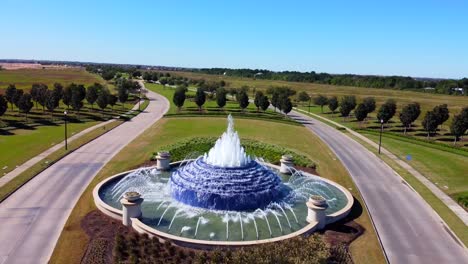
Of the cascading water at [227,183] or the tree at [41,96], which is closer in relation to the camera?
the cascading water at [227,183]

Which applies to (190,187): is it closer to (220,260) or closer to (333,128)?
(220,260)

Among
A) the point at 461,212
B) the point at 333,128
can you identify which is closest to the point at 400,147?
the point at 333,128

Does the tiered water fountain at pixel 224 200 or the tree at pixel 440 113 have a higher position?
the tree at pixel 440 113

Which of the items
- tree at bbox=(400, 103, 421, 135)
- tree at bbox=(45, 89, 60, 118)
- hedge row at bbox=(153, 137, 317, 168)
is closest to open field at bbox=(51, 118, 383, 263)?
hedge row at bbox=(153, 137, 317, 168)

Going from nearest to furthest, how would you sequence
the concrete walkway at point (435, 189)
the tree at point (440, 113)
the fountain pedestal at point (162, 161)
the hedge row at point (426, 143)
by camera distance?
the concrete walkway at point (435, 189), the fountain pedestal at point (162, 161), the hedge row at point (426, 143), the tree at point (440, 113)

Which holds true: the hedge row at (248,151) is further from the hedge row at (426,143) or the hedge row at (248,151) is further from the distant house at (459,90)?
the distant house at (459,90)

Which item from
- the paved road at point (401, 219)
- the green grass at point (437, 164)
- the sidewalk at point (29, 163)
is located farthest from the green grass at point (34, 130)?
the green grass at point (437, 164)
